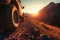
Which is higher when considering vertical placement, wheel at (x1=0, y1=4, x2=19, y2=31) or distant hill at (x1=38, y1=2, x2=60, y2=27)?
wheel at (x1=0, y1=4, x2=19, y2=31)

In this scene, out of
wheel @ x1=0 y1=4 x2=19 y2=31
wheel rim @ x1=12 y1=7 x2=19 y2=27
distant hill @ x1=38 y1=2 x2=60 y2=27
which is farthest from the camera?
distant hill @ x1=38 y1=2 x2=60 y2=27

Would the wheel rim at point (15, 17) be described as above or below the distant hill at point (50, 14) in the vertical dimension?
above

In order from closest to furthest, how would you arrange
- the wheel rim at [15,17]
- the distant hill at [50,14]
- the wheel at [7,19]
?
the wheel at [7,19] < the wheel rim at [15,17] < the distant hill at [50,14]

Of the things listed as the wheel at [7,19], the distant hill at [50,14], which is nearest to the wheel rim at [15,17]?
the wheel at [7,19]

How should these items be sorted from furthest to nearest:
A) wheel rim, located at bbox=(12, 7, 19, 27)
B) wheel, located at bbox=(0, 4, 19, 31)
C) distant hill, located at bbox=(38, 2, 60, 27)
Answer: distant hill, located at bbox=(38, 2, 60, 27)
wheel rim, located at bbox=(12, 7, 19, 27)
wheel, located at bbox=(0, 4, 19, 31)

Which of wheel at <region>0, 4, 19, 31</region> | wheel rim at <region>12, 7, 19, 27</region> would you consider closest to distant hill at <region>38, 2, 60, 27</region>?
wheel rim at <region>12, 7, 19, 27</region>

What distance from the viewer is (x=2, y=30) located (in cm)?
1159

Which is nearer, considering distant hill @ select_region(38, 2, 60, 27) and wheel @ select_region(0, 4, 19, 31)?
wheel @ select_region(0, 4, 19, 31)

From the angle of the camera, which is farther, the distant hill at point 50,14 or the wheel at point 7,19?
the distant hill at point 50,14

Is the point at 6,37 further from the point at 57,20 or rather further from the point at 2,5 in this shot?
the point at 57,20

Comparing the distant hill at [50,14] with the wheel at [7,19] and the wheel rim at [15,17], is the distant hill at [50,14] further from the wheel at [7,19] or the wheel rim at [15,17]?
the wheel at [7,19]

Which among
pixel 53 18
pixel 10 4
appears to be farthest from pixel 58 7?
pixel 10 4

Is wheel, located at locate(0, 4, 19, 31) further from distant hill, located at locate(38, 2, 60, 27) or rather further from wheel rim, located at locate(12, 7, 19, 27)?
distant hill, located at locate(38, 2, 60, 27)

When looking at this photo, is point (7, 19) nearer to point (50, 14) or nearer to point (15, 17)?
point (15, 17)
